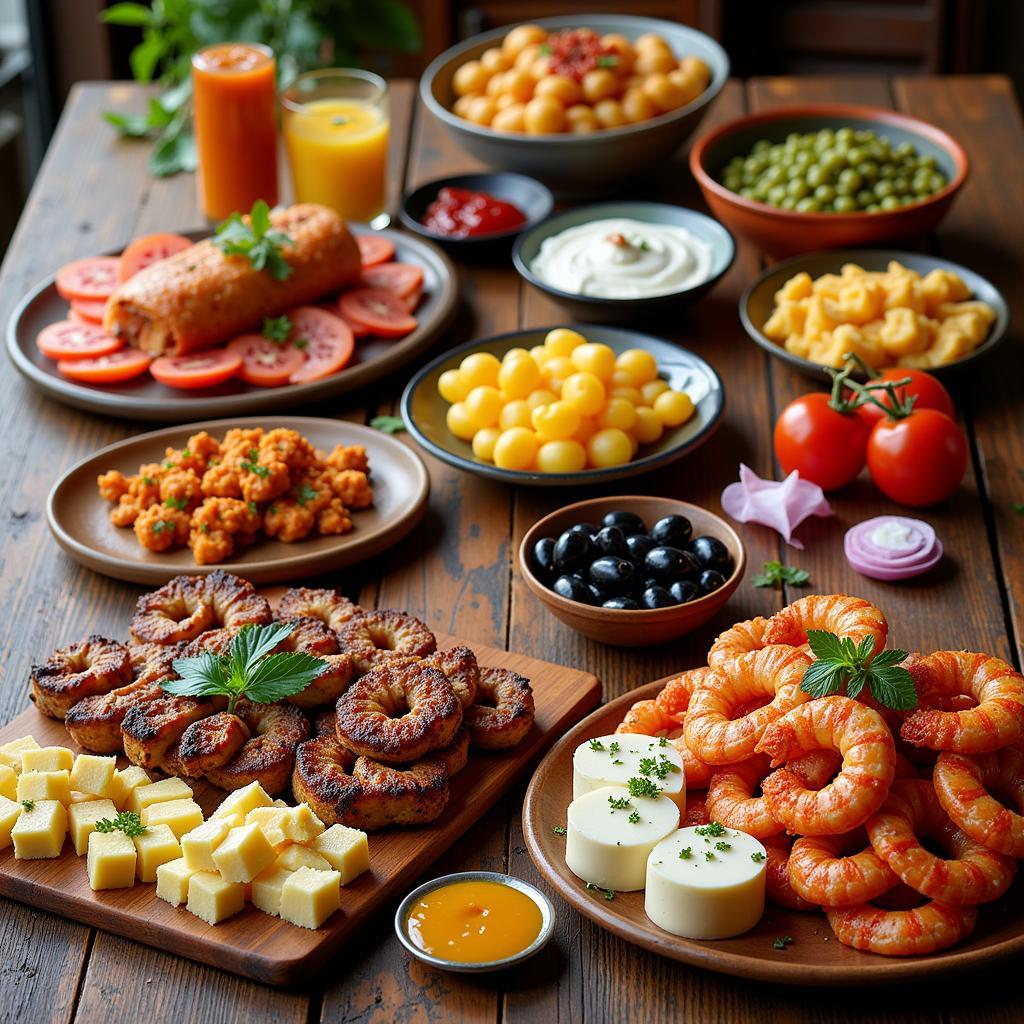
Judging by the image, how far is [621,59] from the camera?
3854 millimetres

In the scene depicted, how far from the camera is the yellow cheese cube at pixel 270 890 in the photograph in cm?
178

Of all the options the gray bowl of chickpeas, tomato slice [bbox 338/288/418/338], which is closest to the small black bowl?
the gray bowl of chickpeas

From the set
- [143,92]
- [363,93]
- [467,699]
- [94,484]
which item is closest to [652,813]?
[467,699]

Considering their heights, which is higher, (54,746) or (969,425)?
(54,746)

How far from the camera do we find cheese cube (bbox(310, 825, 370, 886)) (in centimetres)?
182

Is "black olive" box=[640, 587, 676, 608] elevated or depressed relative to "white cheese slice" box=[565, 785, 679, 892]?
depressed

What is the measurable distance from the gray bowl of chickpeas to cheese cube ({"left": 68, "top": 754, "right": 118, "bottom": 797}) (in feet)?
7.49

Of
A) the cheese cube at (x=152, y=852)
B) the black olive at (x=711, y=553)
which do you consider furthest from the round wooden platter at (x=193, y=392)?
the cheese cube at (x=152, y=852)

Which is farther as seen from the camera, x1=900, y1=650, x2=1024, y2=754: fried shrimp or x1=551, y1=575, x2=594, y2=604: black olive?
x1=551, y1=575, x2=594, y2=604: black olive

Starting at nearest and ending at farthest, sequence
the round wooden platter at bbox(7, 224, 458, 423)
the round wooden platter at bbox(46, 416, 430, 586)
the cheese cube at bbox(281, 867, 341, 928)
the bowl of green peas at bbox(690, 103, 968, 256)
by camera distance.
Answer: the cheese cube at bbox(281, 867, 341, 928) → the round wooden platter at bbox(46, 416, 430, 586) → the round wooden platter at bbox(7, 224, 458, 423) → the bowl of green peas at bbox(690, 103, 968, 256)

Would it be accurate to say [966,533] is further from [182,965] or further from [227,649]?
[182,965]

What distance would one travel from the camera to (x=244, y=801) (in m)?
1.86

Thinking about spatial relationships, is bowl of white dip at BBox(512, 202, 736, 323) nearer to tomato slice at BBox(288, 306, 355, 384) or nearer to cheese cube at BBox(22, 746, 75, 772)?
tomato slice at BBox(288, 306, 355, 384)

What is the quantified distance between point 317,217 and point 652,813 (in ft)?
6.67
